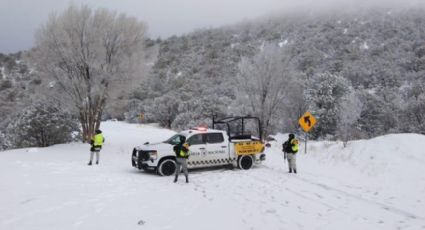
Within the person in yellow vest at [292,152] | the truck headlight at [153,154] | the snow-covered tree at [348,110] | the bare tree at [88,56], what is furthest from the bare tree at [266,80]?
the truck headlight at [153,154]

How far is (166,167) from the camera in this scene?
45.8 ft

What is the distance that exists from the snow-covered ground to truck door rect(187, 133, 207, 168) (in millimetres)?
508

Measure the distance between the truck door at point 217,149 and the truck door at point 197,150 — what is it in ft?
0.72

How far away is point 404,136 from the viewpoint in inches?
626

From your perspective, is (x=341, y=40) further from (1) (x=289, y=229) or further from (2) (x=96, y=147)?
(1) (x=289, y=229)

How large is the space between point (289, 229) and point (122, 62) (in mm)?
18684

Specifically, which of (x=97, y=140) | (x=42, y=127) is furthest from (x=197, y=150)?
(x=42, y=127)

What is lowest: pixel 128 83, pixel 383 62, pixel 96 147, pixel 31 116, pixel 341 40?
pixel 96 147

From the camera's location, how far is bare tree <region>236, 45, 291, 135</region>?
29234mm

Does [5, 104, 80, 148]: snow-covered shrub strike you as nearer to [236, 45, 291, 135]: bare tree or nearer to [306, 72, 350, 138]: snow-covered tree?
[236, 45, 291, 135]: bare tree

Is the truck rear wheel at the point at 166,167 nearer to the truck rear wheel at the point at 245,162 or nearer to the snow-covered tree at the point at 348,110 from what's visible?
the truck rear wheel at the point at 245,162

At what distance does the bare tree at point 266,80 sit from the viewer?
2923 centimetres

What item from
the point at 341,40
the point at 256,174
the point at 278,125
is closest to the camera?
the point at 256,174

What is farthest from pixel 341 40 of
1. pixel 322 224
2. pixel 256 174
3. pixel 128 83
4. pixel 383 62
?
pixel 322 224
